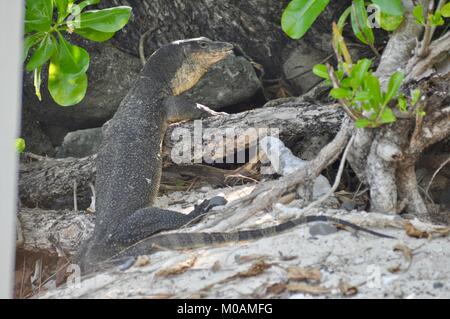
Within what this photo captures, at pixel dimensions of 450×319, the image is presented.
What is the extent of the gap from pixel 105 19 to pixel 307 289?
2294 millimetres

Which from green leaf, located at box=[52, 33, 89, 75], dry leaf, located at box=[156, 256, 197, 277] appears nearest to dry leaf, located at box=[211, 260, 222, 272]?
dry leaf, located at box=[156, 256, 197, 277]

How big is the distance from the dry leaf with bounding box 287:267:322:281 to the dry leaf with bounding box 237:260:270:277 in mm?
125

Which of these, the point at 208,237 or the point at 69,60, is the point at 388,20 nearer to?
the point at 208,237

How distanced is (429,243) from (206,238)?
1.11 metres

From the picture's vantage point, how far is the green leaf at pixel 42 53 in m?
4.09

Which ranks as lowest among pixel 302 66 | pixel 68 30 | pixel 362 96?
pixel 302 66

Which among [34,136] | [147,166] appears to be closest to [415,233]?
[147,166]

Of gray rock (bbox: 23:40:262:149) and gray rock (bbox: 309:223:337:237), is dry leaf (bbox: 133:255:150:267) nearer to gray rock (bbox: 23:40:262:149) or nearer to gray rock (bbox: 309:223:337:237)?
gray rock (bbox: 309:223:337:237)

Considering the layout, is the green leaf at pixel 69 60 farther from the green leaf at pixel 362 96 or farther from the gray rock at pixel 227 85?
the green leaf at pixel 362 96

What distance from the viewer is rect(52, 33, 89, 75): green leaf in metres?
4.21

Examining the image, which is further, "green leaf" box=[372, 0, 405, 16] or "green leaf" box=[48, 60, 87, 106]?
"green leaf" box=[48, 60, 87, 106]

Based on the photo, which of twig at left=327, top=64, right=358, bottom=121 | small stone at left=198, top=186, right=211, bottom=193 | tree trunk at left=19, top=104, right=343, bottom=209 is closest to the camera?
twig at left=327, top=64, right=358, bottom=121

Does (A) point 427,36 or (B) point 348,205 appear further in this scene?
(B) point 348,205

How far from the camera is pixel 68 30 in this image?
418cm
